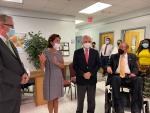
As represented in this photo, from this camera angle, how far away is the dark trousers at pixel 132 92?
2.47 meters

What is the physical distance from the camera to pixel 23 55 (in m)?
6.03

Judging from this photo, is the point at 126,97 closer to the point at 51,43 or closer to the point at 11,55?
the point at 51,43

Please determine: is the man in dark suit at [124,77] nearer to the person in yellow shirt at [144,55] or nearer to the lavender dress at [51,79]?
the lavender dress at [51,79]

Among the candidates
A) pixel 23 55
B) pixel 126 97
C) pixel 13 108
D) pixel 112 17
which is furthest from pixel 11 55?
pixel 112 17

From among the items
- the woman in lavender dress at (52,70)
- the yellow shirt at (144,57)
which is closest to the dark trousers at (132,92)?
the woman in lavender dress at (52,70)

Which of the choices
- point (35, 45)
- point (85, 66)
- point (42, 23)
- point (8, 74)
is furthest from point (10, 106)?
point (42, 23)

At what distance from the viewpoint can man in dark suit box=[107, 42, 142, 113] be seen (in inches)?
97.7

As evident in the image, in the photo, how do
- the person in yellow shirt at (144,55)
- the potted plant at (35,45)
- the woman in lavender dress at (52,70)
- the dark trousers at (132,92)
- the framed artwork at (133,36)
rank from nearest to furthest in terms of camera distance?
the dark trousers at (132,92)
the woman in lavender dress at (52,70)
the person in yellow shirt at (144,55)
the potted plant at (35,45)
the framed artwork at (133,36)

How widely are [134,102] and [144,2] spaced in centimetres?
363

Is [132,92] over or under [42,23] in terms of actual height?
under

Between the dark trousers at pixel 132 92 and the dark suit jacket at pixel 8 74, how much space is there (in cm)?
153

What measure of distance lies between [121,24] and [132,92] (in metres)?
4.75

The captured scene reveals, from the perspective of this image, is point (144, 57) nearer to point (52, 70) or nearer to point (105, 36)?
point (52, 70)

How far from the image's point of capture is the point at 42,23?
638 centimetres
